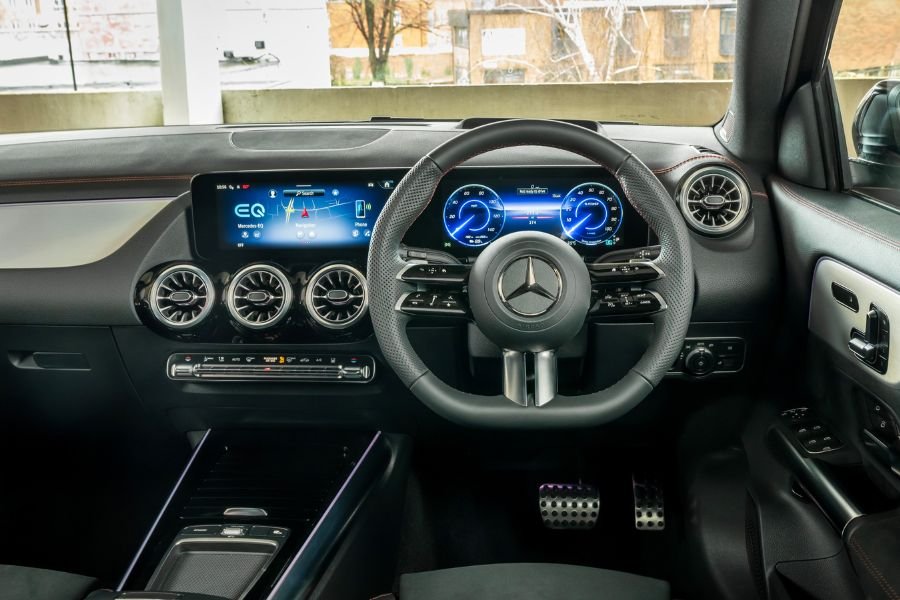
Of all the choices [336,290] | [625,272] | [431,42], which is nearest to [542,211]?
Answer: [625,272]

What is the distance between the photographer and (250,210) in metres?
1.98

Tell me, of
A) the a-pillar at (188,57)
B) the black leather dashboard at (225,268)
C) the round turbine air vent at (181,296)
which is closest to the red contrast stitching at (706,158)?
the black leather dashboard at (225,268)

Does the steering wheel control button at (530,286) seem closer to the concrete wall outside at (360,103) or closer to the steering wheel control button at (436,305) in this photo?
the steering wheel control button at (436,305)

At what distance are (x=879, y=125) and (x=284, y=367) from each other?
153 centimetres

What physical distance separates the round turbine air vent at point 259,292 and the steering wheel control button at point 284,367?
0.12 metres

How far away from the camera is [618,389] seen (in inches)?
60.3

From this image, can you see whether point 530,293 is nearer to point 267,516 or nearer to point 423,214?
point 423,214

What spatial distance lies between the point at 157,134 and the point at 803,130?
66.8 inches

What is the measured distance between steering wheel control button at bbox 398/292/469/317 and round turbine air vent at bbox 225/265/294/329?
0.49 m

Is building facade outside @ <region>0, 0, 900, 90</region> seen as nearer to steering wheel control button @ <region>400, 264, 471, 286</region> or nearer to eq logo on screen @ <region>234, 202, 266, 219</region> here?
steering wheel control button @ <region>400, 264, 471, 286</region>

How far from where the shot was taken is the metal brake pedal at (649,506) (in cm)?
232

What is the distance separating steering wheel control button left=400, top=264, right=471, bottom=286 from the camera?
1.54 meters

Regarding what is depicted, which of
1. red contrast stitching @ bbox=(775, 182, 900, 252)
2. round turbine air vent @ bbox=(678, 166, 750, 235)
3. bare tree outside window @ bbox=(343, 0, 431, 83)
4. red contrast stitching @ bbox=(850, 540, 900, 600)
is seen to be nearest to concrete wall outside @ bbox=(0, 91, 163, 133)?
bare tree outside window @ bbox=(343, 0, 431, 83)

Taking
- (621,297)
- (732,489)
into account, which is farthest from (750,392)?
(621,297)
